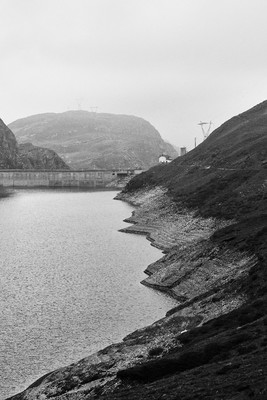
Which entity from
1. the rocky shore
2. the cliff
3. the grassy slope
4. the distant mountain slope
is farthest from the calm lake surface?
the distant mountain slope

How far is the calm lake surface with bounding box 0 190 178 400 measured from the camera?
134 ft

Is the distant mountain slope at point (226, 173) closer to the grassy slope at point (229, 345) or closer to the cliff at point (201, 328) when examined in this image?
the grassy slope at point (229, 345)

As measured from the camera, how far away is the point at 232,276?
165 feet

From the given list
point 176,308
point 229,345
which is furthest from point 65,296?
Answer: point 229,345

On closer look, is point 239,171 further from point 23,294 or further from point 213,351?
point 213,351

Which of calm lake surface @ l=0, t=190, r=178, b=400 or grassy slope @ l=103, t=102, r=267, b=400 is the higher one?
grassy slope @ l=103, t=102, r=267, b=400

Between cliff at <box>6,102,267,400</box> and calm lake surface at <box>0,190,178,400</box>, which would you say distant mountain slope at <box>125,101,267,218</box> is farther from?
calm lake surface at <box>0,190,178,400</box>

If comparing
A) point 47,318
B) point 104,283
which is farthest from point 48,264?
point 47,318

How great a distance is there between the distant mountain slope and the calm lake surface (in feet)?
48.2

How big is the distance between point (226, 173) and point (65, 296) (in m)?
66.6

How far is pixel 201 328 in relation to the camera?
37531 mm

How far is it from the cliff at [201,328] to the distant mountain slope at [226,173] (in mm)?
528

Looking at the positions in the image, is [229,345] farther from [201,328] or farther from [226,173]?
[226,173]

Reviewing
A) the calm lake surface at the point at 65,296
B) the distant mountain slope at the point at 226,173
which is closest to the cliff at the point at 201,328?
the distant mountain slope at the point at 226,173
